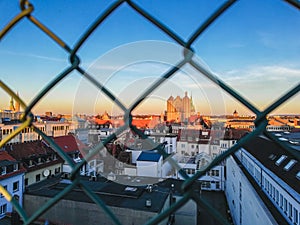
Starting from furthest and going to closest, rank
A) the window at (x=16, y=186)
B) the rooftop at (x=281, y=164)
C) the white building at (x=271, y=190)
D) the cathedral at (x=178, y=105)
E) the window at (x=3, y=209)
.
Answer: the window at (x=16, y=186) → the window at (x=3, y=209) → the rooftop at (x=281, y=164) → the white building at (x=271, y=190) → the cathedral at (x=178, y=105)

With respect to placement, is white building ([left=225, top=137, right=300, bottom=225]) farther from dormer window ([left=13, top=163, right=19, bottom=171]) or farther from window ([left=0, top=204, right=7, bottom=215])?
dormer window ([left=13, top=163, right=19, bottom=171])

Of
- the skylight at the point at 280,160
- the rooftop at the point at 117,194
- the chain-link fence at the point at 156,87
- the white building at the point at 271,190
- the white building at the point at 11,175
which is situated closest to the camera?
the chain-link fence at the point at 156,87

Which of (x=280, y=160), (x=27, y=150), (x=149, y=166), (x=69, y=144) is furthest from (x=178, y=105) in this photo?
(x=69, y=144)

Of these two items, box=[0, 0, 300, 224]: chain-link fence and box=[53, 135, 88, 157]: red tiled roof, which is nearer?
box=[0, 0, 300, 224]: chain-link fence

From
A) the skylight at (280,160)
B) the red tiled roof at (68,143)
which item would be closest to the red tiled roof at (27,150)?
the red tiled roof at (68,143)

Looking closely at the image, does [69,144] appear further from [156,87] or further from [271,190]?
[156,87]

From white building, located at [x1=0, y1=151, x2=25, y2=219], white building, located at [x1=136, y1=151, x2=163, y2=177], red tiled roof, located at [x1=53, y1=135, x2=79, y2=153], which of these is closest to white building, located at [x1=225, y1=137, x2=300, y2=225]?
white building, located at [x1=136, y1=151, x2=163, y2=177]

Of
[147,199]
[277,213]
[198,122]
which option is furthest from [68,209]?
[198,122]

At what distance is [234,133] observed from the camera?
13.0m

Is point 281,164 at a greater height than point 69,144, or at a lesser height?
greater

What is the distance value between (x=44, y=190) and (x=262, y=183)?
5064 millimetres

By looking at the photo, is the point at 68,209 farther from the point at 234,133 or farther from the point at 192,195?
the point at 234,133

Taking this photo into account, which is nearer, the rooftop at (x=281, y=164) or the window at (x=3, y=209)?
the rooftop at (x=281, y=164)

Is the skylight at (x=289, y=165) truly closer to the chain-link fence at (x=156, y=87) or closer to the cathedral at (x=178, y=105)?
the cathedral at (x=178, y=105)
